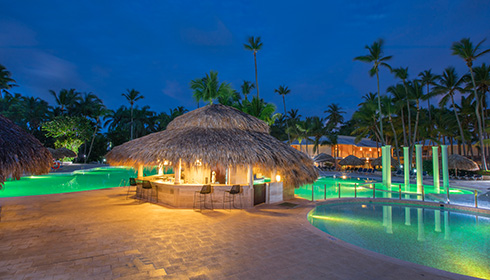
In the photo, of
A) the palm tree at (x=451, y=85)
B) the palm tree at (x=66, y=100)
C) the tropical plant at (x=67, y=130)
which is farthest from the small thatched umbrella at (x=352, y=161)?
the palm tree at (x=66, y=100)

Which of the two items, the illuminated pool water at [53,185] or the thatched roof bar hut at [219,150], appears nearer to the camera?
the thatched roof bar hut at [219,150]

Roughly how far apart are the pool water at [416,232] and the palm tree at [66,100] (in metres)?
41.7

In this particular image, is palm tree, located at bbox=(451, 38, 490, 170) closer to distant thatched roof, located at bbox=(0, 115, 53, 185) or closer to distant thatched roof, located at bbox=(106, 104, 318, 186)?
distant thatched roof, located at bbox=(106, 104, 318, 186)

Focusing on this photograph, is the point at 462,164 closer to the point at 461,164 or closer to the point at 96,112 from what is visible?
the point at 461,164

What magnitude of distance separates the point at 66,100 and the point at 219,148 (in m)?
39.3

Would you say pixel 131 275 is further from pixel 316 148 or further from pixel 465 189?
pixel 316 148

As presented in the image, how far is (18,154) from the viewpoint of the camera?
21.7 feet

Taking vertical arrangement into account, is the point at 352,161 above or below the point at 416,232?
above

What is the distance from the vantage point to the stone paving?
390 centimetres

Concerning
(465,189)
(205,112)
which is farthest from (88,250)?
(465,189)

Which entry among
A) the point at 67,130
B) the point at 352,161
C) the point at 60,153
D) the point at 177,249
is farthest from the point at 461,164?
the point at 67,130

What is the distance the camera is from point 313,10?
2506 inches

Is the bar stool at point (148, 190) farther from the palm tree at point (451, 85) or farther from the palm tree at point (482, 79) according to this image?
the palm tree at point (482, 79)

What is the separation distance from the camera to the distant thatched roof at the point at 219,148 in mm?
8977
